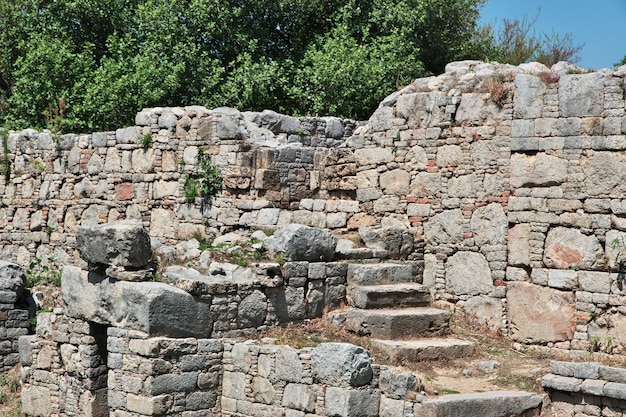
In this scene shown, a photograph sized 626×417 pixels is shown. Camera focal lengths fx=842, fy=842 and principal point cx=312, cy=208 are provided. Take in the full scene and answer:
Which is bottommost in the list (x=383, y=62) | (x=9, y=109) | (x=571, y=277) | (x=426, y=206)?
(x=571, y=277)

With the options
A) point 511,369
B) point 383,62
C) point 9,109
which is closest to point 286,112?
point 383,62

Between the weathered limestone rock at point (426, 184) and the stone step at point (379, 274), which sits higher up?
the weathered limestone rock at point (426, 184)

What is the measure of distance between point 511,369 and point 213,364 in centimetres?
326

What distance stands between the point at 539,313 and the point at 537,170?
1695mm

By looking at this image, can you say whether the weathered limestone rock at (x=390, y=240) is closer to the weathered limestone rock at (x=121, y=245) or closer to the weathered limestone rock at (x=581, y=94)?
the weathered limestone rock at (x=581, y=94)

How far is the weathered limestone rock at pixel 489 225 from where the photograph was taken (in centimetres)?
1034

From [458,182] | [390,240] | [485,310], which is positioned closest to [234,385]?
[390,240]

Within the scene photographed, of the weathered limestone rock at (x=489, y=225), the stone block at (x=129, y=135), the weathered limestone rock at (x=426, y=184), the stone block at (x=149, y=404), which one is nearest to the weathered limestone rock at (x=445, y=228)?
the weathered limestone rock at (x=489, y=225)

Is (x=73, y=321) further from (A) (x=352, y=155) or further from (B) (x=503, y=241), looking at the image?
(B) (x=503, y=241)

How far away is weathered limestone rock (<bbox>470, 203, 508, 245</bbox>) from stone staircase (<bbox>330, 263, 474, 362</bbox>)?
97cm

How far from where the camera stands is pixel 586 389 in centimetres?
828

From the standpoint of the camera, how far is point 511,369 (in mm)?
9188

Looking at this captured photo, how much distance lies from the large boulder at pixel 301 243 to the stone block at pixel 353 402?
2.00 m

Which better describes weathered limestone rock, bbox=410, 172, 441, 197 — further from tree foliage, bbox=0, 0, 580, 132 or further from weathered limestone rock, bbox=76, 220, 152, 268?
tree foliage, bbox=0, 0, 580, 132
